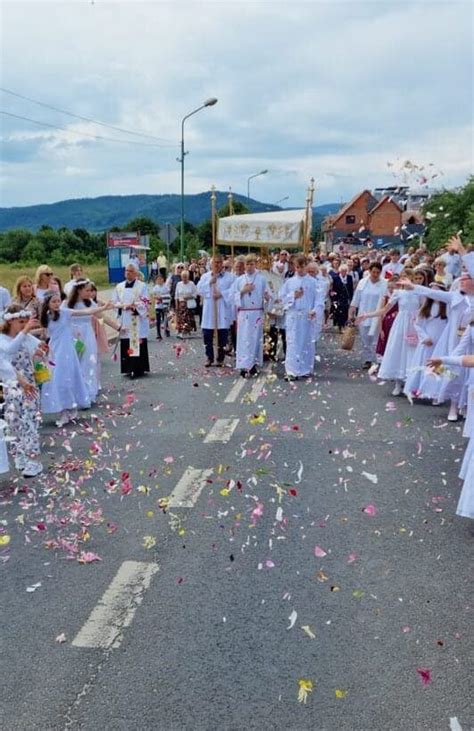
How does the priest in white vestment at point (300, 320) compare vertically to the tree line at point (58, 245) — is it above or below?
above

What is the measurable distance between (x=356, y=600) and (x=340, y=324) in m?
17.8

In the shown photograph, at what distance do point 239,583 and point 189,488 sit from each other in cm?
213

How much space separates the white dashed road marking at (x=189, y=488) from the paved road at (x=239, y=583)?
21 millimetres

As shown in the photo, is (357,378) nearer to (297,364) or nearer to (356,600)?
(297,364)

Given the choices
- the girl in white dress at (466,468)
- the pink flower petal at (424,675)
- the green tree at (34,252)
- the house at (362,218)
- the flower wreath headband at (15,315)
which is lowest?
the green tree at (34,252)

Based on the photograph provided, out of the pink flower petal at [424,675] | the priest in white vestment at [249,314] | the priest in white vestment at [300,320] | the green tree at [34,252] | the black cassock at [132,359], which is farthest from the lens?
the green tree at [34,252]

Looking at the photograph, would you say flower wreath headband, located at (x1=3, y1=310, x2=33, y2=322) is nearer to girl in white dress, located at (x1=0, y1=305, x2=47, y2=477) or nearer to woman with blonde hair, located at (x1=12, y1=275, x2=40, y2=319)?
girl in white dress, located at (x1=0, y1=305, x2=47, y2=477)

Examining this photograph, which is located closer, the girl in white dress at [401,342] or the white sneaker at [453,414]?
the white sneaker at [453,414]

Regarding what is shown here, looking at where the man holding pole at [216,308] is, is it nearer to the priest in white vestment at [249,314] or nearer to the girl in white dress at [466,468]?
the priest in white vestment at [249,314]

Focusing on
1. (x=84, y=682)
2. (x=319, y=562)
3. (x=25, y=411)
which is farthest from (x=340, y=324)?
(x=84, y=682)

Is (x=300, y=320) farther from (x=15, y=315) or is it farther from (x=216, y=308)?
(x=15, y=315)

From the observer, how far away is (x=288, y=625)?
4.47 m

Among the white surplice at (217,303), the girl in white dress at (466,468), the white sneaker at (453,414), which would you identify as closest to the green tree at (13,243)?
the white surplice at (217,303)

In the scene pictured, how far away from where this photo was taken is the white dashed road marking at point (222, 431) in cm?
894
